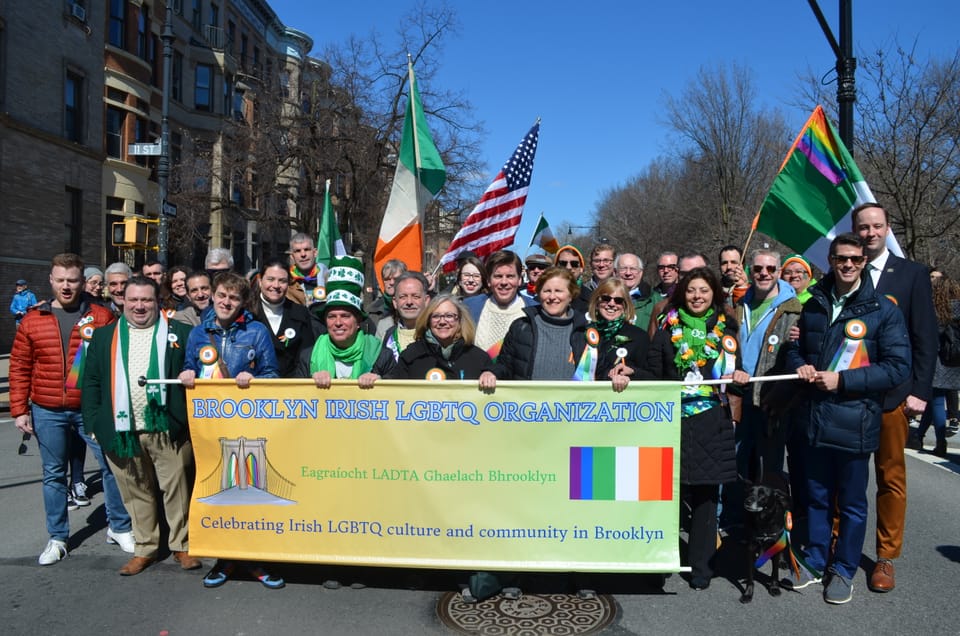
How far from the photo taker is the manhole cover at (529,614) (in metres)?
4.07

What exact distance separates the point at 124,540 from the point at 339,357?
2.18m

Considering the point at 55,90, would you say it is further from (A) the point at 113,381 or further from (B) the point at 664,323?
(B) the point at 664,323

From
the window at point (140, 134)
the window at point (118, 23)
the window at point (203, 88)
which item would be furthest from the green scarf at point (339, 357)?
the window at point (203, 88)

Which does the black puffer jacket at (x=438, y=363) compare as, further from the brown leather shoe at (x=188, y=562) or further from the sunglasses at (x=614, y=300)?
the brown leather shoe at (x=188, y=562)

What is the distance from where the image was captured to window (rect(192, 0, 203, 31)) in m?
34.0

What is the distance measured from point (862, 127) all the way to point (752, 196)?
2263cm

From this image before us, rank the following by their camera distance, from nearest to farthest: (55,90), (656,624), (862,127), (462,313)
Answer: (656,624), (462,313), (862,127), (55,90)

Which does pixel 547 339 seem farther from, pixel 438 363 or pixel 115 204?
pixel 115 204

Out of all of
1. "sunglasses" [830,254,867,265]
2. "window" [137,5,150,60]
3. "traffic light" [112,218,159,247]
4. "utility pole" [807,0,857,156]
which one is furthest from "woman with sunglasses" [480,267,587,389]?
"window" [137,5,150,60]

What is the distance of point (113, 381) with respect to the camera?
15.8 ft

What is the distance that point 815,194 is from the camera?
6.14 meters

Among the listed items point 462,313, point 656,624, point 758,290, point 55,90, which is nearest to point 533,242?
point 758,290

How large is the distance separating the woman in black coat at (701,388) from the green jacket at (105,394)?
3.08m

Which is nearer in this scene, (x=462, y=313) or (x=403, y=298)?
(x=462, y=313)
